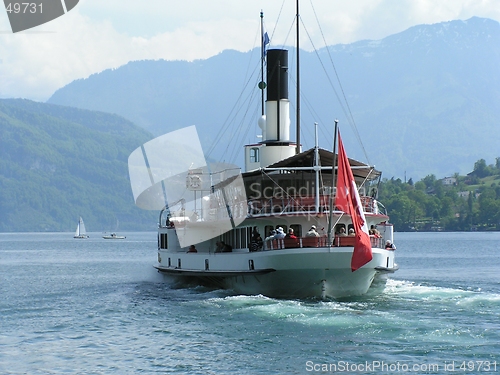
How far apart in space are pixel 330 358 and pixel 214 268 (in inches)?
629

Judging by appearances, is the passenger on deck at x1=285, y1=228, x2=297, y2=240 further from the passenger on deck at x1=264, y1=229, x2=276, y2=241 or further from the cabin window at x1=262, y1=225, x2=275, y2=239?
the cabin window at x1=262, y1=225, x2=275, y2=239

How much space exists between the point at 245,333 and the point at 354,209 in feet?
21.4

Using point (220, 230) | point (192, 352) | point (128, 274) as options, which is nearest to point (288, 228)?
point (220, 230)

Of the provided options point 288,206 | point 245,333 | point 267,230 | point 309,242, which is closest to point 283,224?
point 267,230

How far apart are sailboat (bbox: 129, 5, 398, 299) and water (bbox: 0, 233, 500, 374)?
1.01 meters

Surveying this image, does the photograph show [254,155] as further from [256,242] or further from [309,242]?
[309,242]

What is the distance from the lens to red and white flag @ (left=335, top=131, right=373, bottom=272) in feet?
103

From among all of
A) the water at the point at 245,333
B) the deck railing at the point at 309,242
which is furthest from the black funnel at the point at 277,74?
the deck railing at the point at 309,242

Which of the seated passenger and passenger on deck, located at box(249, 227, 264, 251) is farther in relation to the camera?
passenger on deck, located at box(249, 227, 264, 251)

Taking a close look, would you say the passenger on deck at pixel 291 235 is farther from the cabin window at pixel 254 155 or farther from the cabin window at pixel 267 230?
the cabin window at pixel 254 155

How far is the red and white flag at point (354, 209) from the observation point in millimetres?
31375

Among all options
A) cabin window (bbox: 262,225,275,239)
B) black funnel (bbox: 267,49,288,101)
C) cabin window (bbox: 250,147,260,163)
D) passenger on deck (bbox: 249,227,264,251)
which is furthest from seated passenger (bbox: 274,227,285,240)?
black funnel (bbox: 267,49,288,101)

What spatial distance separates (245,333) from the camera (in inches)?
1142

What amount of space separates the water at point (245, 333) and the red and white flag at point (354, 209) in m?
2.12
